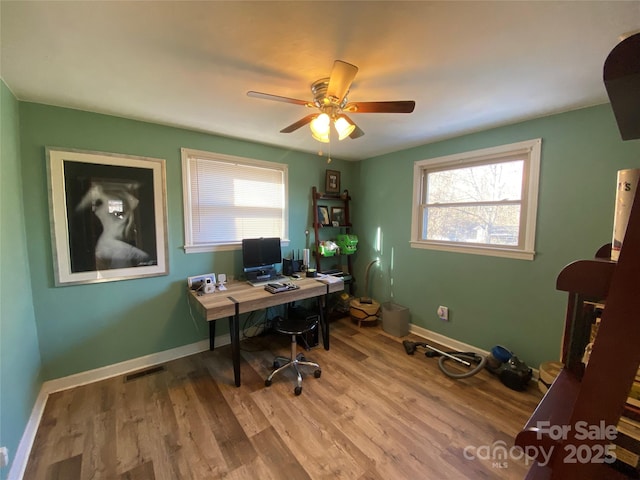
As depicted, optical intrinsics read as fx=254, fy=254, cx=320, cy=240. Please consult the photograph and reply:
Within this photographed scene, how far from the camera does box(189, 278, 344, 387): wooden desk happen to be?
2162mm

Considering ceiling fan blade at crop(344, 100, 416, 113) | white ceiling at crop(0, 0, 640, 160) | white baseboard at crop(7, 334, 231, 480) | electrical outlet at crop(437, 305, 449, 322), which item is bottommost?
white baseboard at crop(7, 334, 231, 480)

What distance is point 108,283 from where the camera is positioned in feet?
7.50

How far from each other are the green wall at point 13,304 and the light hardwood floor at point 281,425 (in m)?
0.31

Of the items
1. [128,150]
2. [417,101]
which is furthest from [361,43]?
[128,150]

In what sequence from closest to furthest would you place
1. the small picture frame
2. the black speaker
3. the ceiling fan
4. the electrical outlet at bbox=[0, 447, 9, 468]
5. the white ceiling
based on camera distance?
the white ceiling → the electrical outlet at bbox=[0, 447, 9, 468] → the ceiling fan → the black speaker → the small picture frame

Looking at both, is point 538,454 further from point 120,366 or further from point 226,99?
point 120,366

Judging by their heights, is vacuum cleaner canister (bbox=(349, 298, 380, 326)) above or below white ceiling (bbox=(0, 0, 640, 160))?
below

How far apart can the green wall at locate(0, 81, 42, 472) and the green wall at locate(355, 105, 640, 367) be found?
11.3 feet

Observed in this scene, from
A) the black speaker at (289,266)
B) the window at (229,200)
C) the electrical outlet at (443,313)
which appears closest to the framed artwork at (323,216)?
the window at (229,200)

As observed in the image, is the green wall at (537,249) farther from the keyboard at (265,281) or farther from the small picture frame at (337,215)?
the keyboard at (265,281)

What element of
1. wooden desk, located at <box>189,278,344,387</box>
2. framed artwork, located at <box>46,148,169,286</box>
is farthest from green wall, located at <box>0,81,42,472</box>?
wooden desk, located at <box>189,278,344,387</box>

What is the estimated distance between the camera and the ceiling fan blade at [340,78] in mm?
1241

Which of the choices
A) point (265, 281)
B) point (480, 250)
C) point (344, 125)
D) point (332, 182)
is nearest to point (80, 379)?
point (265, 281)

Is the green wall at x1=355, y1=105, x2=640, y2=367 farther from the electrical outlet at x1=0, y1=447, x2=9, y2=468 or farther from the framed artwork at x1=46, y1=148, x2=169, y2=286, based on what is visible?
the electrical outlet at x1=0, y1=447, x2=9, y2=468
